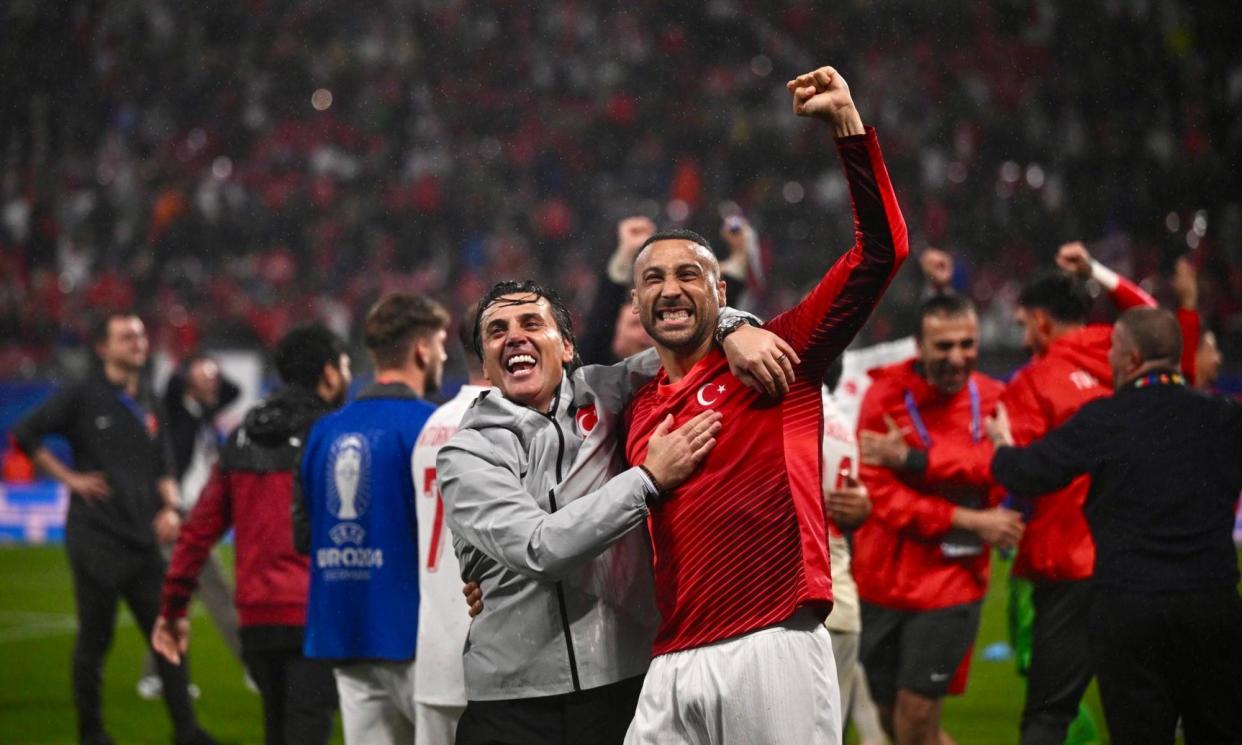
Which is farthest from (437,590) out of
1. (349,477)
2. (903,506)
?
(903,506)

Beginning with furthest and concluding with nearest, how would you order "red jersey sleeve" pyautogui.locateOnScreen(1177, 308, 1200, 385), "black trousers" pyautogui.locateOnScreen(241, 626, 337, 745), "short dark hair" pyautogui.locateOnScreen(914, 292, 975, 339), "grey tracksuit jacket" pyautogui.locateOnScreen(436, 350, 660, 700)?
"red jersey sleeve" pyautogui.locateOnScreen(1177, 308, 1200, 385) < "short dark hair" pyautogui.locateOnScreen(914, 292, 975, 339) < "black trousers" pyautogui.locateOnScreen(241, 626, 337, 745) < "grey tracksuit jacket" pyautogui.locateOnScreen(436, 350, 660, 700)

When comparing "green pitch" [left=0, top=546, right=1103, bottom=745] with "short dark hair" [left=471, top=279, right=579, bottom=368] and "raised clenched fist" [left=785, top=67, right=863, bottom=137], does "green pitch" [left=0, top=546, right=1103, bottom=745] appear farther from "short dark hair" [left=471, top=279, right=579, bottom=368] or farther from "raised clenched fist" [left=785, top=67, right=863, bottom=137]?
"raised clenched fist" [left=785, top=67, right=863, bottom=137]

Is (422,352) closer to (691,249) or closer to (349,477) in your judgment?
(349,477)

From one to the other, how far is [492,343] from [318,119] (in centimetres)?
2323

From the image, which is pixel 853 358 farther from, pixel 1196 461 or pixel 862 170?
pixel 862 170

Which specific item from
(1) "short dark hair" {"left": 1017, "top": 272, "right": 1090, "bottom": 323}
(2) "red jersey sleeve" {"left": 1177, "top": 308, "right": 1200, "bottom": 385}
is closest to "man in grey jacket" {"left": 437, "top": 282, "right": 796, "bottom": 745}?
(1) "short dark hair" {"left": 1017, "top": 272, "right": 1090, "bottom": 323}

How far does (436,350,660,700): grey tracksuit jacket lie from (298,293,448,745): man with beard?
122 centimetres

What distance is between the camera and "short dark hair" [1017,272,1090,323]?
623 cm

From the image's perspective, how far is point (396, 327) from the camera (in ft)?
16.5

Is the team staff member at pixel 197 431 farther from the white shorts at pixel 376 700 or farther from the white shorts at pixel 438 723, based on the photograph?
the white shorts at pixel 438 723

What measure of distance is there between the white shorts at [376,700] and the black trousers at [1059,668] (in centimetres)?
267

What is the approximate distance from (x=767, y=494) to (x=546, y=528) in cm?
54

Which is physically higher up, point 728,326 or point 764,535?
point 728,326

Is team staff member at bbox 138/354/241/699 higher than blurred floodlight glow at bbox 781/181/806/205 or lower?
lower
